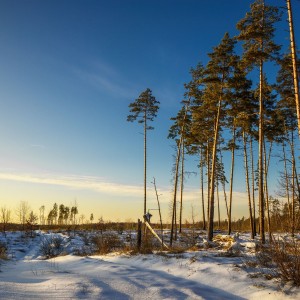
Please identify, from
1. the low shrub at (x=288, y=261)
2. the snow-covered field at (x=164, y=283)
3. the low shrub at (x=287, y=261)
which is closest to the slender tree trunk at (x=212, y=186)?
the snow-covered field at (x=164, y=283)

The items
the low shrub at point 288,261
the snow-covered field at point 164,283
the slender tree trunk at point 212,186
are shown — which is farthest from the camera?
the slender tree trunk at point 212,186

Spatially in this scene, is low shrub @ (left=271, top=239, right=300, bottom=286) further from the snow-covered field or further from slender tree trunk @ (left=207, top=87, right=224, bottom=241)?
slender tree trunk @ (left=207, top=87, right=224, bottom=241)

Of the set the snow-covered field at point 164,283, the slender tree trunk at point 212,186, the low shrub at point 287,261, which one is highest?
the slender tree trunk at point 212,186

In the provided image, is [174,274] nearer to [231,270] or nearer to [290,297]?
[231,270]

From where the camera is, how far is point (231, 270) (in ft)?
24.6

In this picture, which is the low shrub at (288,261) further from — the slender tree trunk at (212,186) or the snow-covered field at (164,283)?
the slender tree trunk at (212,186)

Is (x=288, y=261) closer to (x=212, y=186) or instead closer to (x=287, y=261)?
(x=287, y=261)

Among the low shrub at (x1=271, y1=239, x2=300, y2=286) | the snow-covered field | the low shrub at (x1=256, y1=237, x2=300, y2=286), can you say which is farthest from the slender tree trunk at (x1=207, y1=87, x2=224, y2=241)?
the low shrub at (x1=271, y1=239, x2=300, y2=286)

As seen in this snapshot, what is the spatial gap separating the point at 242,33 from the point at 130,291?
623 inches

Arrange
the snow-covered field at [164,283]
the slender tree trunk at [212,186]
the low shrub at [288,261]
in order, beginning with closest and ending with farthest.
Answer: the snow-covered field at [164,283], the low shrub at [288,261], the slender tree trunk at [212,186]

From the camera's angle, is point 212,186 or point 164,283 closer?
point 164,283

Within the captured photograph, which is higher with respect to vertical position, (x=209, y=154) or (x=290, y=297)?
(x=209, y=154)

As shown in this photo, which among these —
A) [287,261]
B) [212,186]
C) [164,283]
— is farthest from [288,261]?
[212,186]

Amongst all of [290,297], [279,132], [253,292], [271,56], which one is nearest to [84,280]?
[253,292]
